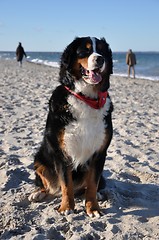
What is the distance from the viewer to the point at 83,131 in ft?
10.9

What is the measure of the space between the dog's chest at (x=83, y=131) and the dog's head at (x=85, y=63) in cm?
22

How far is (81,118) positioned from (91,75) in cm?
42

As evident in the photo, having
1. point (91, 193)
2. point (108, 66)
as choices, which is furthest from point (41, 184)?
point (108, 66)

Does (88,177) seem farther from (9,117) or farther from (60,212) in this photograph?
(9,117)

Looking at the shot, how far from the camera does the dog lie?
130 inches

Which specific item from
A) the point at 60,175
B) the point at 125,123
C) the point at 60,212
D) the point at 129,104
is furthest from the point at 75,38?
the point at 129,104

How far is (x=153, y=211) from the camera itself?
344cm

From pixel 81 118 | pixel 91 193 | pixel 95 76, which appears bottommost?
pixel 91 193

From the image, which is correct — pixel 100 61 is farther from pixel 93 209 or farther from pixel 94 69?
pixel 93 209

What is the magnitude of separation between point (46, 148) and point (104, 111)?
0.75 m

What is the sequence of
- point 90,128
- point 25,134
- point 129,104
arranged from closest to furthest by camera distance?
1. point 90,128
2. point 25,134
3. point 129,104

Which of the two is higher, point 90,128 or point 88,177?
point 90,128

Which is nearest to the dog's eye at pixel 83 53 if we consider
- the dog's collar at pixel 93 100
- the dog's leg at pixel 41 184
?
the dog's collar at pixel 93 100

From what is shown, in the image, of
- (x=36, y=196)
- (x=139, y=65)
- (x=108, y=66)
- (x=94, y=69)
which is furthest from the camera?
(x=139, y=65)
